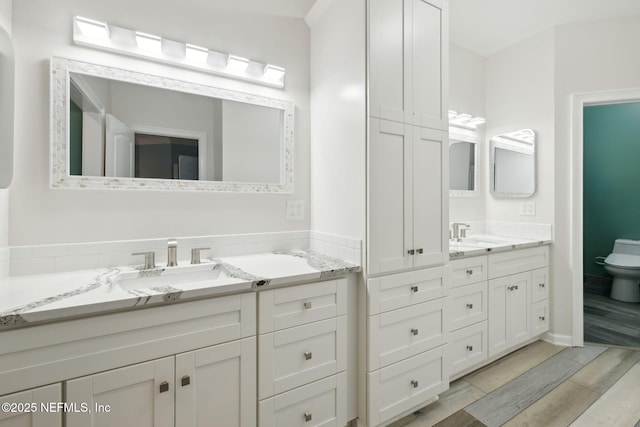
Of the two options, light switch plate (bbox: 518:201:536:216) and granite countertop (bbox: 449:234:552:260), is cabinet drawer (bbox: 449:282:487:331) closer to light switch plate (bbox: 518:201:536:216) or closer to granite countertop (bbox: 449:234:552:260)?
granite countertop (bbox: 449:234:552:260)

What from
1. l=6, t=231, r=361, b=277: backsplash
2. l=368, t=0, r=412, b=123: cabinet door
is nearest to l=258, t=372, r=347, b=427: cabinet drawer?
l=6, t=231, r=361, b=277: backsplash

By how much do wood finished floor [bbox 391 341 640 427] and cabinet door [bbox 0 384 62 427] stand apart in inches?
61.9

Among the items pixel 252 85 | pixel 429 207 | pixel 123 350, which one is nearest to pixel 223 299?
pixel 123 350

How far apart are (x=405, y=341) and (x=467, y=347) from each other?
2.31ft

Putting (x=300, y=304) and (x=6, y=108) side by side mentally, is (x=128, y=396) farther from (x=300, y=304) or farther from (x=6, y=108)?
(x=6, y=108)

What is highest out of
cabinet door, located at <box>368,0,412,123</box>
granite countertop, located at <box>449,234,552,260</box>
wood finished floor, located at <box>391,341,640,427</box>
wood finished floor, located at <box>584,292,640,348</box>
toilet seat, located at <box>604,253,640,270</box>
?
cabinet door, located at <box>368,0,412,123</box>

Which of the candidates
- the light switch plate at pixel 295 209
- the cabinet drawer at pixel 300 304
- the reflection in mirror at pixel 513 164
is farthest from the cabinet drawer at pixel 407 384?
the reflection in mirror at pixel 513 164

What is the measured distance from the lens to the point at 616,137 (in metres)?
3.75

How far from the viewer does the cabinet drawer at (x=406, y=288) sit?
1.53m

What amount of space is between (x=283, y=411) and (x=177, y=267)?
0.87 m

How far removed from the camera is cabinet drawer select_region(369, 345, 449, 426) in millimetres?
1528

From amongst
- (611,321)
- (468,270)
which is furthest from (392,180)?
(611,321)

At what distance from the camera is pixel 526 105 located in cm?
276

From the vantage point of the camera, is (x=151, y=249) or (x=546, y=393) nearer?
(x=151, y=249)
